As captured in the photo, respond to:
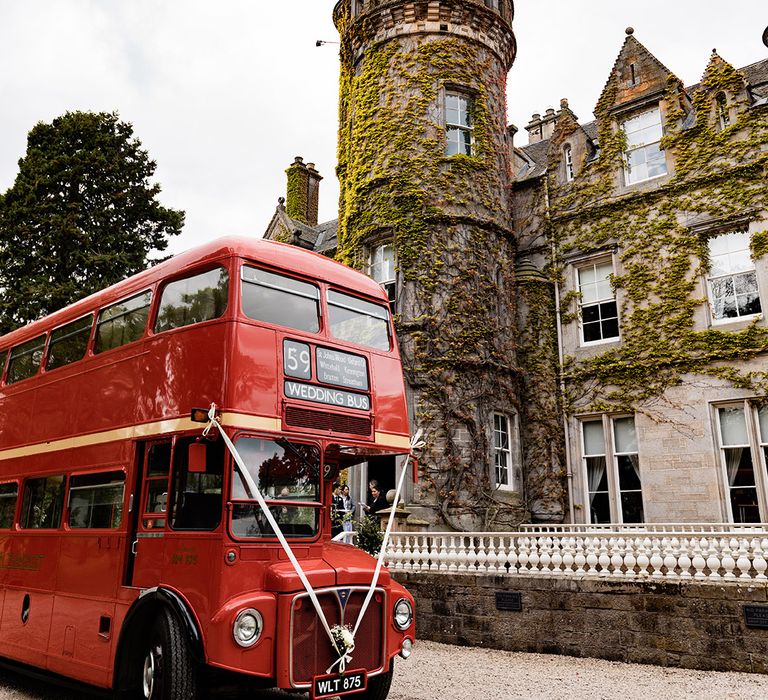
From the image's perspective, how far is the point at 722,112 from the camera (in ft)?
51.5

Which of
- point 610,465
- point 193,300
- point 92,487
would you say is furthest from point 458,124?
point 92,487

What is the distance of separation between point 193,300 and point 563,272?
12239 mm

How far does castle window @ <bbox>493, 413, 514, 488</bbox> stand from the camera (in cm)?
1596

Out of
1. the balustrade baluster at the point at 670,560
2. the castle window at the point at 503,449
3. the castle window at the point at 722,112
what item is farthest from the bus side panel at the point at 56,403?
the castle window at the point at 722,112

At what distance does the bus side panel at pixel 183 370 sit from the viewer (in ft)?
21.0

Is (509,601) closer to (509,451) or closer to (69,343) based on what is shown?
(509,451)

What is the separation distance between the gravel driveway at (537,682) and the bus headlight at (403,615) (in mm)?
1483

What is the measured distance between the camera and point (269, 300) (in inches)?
272

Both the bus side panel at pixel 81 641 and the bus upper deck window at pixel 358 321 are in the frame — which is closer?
the bus side panel at pixel 81 641

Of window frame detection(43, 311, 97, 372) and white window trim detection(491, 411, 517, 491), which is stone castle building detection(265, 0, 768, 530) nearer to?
white window trim detection(491, 411, 517, 491)

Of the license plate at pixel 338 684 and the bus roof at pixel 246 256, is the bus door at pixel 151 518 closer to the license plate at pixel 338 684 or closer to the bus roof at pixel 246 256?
the license plate at pixel 338 684

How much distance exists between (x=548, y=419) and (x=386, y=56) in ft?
34.1

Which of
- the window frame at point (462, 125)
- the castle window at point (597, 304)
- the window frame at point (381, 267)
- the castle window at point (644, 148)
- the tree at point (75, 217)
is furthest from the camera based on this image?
the tree at point (75, 217)

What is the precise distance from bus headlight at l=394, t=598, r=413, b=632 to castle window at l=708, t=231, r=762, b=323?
36.4 feet
